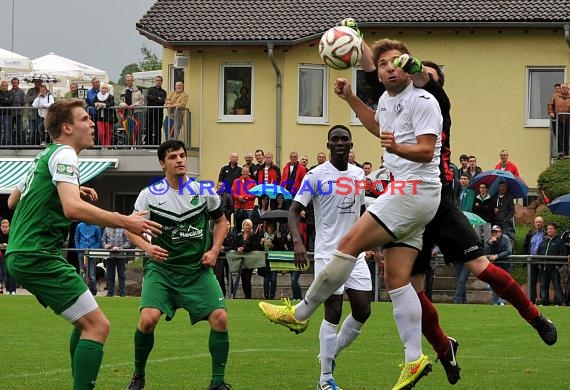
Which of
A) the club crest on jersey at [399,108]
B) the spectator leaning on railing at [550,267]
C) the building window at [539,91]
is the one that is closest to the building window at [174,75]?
the building window at [539,91]

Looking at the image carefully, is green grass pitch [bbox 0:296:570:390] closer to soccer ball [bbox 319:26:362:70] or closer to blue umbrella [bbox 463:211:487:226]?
soccer ball [bbox 319:26:362:70]

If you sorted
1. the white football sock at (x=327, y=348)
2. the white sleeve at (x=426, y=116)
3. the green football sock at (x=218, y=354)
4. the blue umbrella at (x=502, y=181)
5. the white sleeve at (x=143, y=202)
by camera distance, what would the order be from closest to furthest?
the white sleeve at (x=426, y=116)
the green football sock at (x=218, y=354)
the white football sock at (x=327, y=348)
the white sleeve at (x=143, y=202)
the blue umbrella at (x=502, y=181)

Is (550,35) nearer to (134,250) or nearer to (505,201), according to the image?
(505,201)

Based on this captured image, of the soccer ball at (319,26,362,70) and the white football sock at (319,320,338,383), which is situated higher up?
the soccer ball at (319,26,362,70)

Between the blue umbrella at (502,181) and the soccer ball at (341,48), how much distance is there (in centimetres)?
1504

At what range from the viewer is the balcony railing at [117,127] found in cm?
3331

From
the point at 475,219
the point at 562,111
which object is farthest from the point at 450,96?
the point at 475,219

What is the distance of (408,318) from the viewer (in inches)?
366

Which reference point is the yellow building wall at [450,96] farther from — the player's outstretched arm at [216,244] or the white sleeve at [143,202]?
the white sleeve at [143,202]

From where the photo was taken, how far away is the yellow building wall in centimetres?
A: 3397

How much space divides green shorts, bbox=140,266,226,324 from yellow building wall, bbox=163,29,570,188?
23.7 metres

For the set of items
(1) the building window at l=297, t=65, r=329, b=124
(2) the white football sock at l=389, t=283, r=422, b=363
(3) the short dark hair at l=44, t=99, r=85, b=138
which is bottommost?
(2) the white football sock at l=389, t=283, r=422, b=363

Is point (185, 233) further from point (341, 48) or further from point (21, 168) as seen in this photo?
point (21, 168)

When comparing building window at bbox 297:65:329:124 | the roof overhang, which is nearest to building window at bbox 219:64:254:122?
the roof overhang
